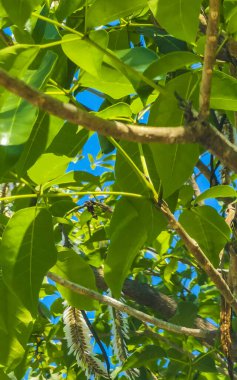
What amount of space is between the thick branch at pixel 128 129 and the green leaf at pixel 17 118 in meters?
0.19

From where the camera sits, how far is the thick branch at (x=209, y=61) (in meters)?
0.75

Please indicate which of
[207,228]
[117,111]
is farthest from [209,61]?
[207,228]

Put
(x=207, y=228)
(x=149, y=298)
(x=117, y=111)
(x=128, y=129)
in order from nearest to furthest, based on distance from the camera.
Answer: (x=128, y=129) → (x=117, y=111) → (x=207, y=228) → (x=149, y=298)

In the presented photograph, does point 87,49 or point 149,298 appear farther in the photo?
point 149,298

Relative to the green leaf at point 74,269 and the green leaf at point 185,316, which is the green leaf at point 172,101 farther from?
the green leaf at point 185,316

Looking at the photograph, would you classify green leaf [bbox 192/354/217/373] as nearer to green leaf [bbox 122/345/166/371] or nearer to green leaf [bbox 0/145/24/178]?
green leaf [bbox 122/345/166/371]

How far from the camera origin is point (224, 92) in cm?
102

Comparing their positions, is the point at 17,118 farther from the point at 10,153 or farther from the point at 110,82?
the point at 110,82

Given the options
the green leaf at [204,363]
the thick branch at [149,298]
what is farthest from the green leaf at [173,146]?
the thick branch at [149,298]

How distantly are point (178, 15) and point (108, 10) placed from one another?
0.09 meters

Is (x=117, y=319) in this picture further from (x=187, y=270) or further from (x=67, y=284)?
(x=187, y=270)

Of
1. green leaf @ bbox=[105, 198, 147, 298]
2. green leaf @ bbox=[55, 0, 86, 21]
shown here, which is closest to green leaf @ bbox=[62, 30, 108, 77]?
green leaf @ bbox=[55, 0, 86, 21]

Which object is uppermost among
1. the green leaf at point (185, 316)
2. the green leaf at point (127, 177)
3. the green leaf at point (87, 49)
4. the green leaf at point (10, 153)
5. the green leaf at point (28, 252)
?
the green leaf at point (87, 49)

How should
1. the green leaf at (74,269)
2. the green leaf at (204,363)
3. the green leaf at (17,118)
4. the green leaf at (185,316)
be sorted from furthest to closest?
the green leaf at (185,316) → the green leaf at (204,363) → the green leaf at (74,269) → the green leaf at (17,118)
